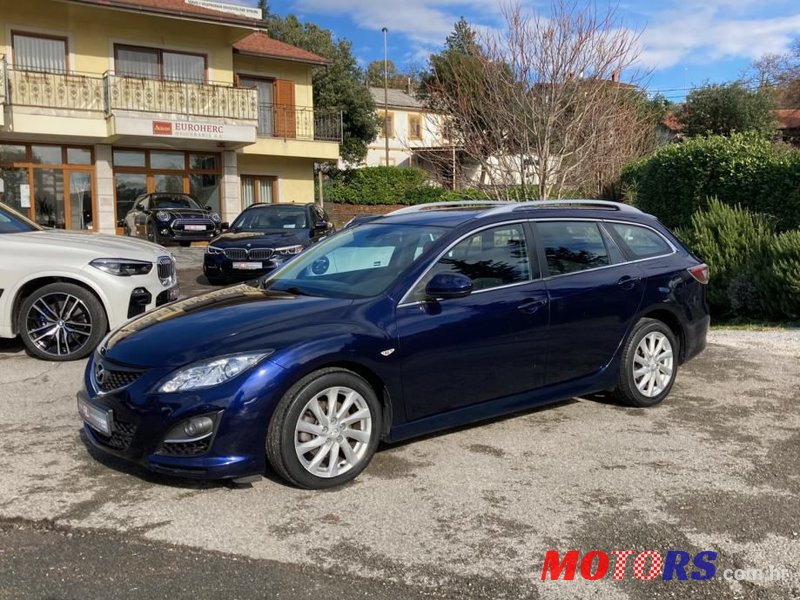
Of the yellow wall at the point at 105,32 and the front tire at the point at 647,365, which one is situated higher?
the yellow wall at the point at 105,32

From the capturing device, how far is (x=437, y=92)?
A: 1605cm

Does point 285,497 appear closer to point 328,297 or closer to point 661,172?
point 328,297

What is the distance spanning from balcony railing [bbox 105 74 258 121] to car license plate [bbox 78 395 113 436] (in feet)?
59.3

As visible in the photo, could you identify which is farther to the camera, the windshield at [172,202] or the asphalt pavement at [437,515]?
the windshield at [172,202]

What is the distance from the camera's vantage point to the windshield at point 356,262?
480cm

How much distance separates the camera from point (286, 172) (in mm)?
26906

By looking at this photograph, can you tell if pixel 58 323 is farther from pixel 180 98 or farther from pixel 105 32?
pixel 105 32

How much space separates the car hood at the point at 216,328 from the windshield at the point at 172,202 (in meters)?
14.8

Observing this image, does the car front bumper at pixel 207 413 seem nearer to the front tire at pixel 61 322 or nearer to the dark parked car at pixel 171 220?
the front tire at pixel 61 322

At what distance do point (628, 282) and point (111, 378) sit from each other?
3.66 metres

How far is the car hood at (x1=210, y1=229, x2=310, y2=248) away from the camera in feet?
43.1

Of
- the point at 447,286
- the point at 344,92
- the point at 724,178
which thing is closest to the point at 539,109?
the point at 724,178

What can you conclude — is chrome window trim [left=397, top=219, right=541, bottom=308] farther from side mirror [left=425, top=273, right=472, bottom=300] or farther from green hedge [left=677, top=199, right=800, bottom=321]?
green hedge [left=677, top=199, right=800, bottom=321]

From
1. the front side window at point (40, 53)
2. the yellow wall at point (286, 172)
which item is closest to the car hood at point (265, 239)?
the front side window at point (40, 53)
